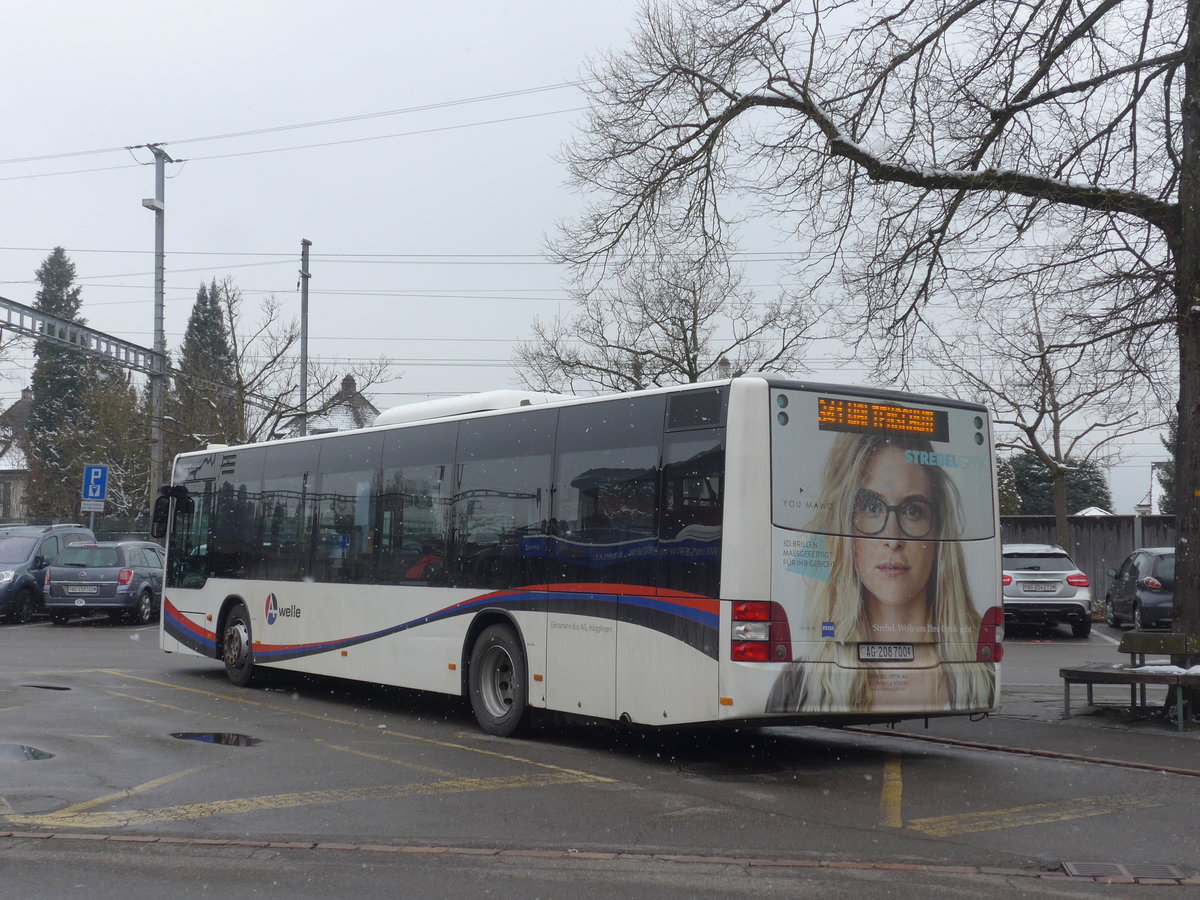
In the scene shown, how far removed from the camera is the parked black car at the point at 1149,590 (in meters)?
22.0

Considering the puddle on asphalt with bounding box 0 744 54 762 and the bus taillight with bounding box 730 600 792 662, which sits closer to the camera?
the bus taillight with bounding box 730 600 792 662

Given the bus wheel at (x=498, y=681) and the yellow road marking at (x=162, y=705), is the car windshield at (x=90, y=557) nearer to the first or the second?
the yellow road marking at (x=162, y=705)

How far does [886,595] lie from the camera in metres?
9.62

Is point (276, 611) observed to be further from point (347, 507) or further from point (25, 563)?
point (25, 563)

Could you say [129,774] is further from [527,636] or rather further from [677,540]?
[677,540]

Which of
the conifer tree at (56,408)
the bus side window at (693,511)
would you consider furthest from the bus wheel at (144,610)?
the conifer tree at (56,408)

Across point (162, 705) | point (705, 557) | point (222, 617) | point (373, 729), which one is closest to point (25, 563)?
point (222, 617)

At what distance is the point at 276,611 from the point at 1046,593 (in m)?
14.4

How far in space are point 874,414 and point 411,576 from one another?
5.12 m

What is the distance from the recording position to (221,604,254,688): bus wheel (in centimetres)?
1558

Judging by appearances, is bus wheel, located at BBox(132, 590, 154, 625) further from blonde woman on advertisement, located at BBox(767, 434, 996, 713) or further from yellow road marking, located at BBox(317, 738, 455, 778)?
blonde woman on advertisement, located at BBox(767, 434, 996, 713)

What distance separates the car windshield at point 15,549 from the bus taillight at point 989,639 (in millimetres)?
22589

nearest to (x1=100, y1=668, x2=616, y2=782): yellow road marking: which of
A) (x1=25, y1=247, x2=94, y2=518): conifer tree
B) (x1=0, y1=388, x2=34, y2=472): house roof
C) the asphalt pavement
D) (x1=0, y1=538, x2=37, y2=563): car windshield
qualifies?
the asphalt pavement

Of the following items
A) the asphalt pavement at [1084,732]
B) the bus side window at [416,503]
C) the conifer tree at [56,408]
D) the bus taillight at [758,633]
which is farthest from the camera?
the conifer tree at [56,408]
